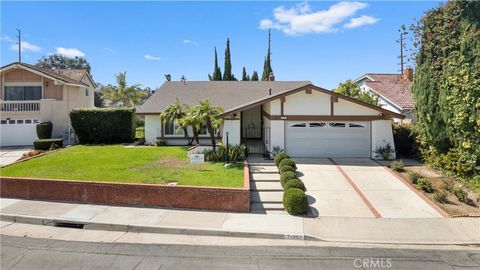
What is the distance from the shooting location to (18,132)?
25812mm

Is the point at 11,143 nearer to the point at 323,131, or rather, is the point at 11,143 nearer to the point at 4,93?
the point at 4,93

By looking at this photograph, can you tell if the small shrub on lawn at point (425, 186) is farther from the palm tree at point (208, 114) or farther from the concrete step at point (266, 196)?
the palm tree at point (208, 114)

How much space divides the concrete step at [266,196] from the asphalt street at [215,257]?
3.43 meters

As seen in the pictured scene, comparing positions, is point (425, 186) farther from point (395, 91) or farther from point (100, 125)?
point (100, 125)

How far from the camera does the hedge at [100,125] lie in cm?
2411

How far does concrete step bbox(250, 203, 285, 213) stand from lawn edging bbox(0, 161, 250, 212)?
1.27 feet

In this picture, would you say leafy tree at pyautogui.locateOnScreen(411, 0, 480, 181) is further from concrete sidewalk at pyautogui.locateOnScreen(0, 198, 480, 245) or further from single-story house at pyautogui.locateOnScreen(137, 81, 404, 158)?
concrete sidewalk at pyautogui.locateOnScreen(0, 198, 480, 245)

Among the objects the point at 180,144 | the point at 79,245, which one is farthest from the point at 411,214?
the point at 180,144

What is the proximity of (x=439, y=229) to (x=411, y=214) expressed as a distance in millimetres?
1225

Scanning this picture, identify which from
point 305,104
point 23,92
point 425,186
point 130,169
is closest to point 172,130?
point 130,169

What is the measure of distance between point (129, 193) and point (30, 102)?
19.5m

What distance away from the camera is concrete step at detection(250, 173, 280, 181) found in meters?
14.0

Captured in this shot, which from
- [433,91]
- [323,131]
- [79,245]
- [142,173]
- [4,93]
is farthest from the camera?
[4,93]

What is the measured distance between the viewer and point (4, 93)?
27.6 meters
